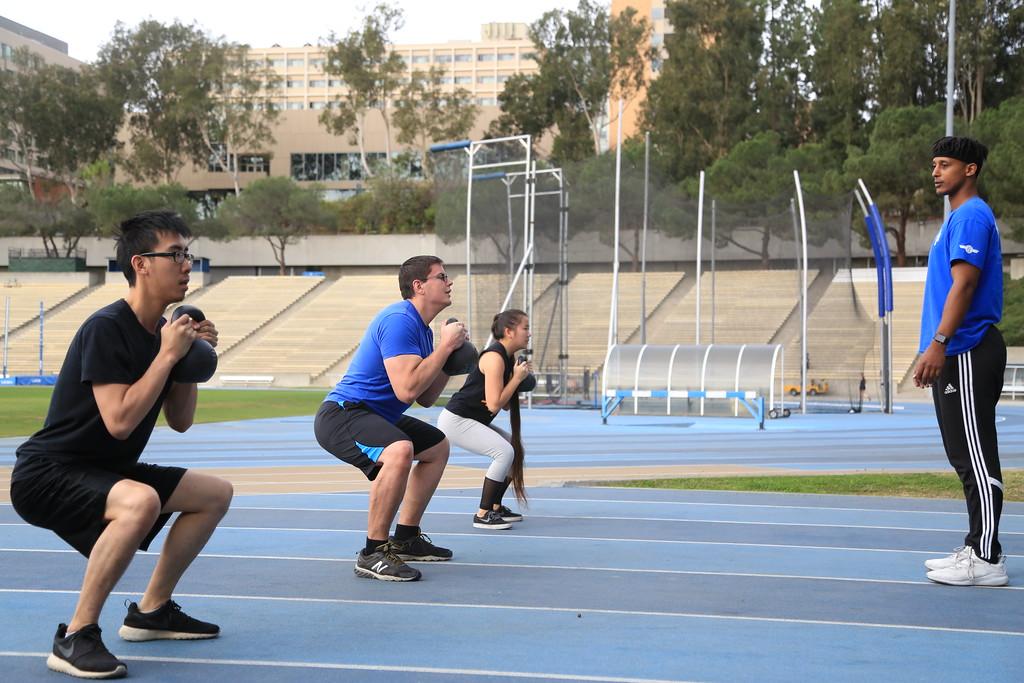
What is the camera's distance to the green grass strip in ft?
30.7

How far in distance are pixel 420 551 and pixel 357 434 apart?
0.74 metres

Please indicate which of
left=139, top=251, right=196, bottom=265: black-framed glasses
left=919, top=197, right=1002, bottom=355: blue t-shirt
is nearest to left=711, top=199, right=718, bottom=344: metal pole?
left=919, top=197, right=1002, bottom=355: blue t-shirt

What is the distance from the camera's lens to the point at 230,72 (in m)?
68.1

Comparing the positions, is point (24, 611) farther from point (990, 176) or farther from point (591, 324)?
point (990, 176)

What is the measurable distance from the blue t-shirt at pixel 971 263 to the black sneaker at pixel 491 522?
2977 millimetres

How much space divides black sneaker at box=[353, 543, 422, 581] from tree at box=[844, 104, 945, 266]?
38.8 metres

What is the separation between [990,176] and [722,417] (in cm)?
2205

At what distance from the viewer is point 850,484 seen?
32.7 feet

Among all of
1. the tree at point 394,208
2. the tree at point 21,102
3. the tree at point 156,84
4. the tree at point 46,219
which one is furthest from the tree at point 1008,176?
the tree at point 21,102

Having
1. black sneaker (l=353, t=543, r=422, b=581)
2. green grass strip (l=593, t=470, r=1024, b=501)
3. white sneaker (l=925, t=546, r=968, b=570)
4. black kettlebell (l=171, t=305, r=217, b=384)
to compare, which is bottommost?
green grass strip (l=593, t=470, r=1024, b=501)

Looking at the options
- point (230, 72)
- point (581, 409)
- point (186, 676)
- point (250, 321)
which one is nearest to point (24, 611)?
point (186, 676)

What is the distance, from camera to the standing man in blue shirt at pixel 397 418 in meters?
5.87

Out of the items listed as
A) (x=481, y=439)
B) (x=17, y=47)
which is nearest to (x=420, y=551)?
(x=481, y=439)

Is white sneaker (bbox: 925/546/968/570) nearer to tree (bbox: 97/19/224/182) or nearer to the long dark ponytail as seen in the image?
the long dark ponytail
